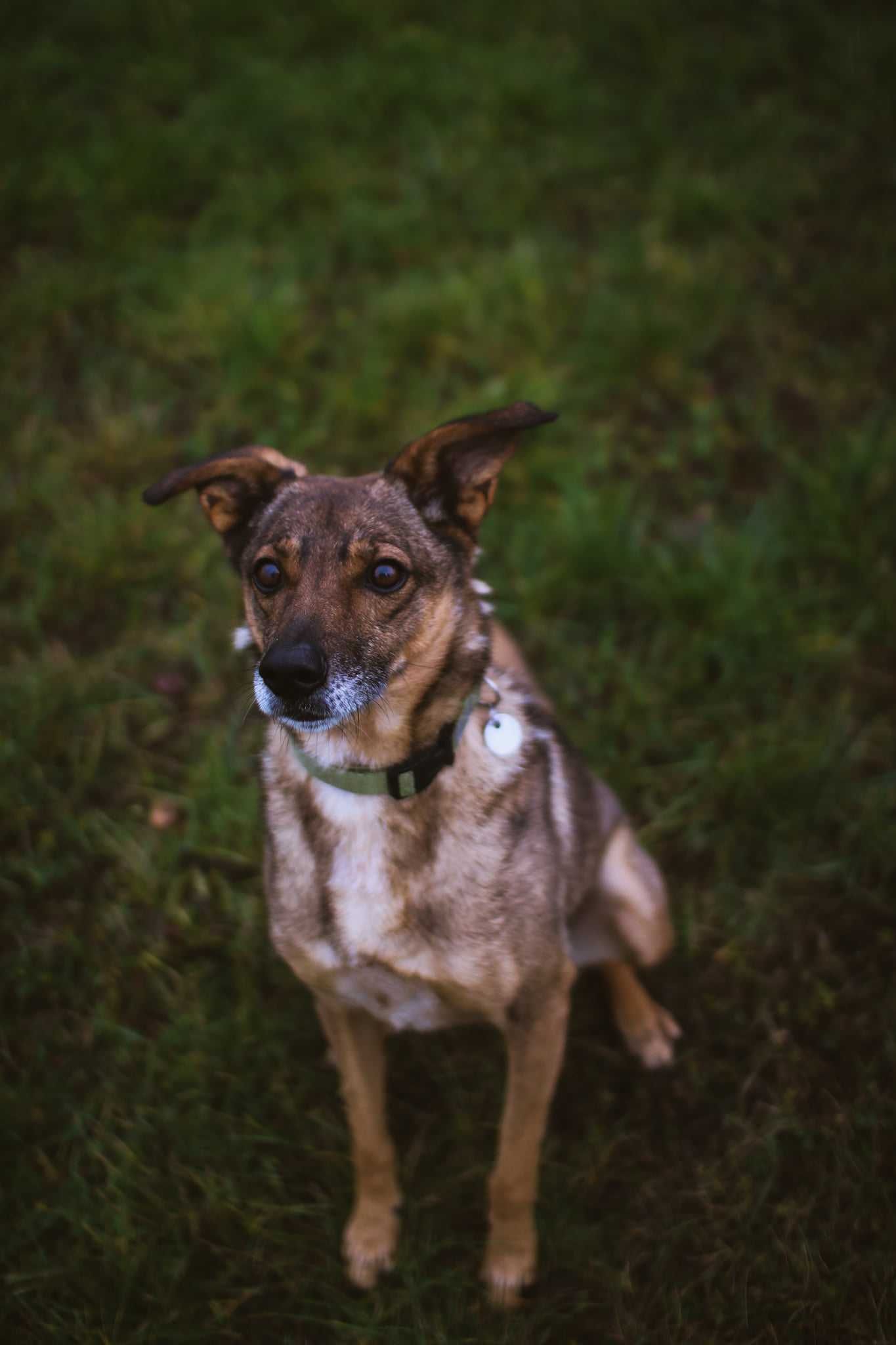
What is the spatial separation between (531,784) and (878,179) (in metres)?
4.49

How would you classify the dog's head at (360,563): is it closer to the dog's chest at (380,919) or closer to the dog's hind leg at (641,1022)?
the dog's chest at (380,919)

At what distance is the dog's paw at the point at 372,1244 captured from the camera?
2738mm

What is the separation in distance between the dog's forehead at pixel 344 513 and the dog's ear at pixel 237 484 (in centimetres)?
8

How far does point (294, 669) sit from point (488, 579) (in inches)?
86.1

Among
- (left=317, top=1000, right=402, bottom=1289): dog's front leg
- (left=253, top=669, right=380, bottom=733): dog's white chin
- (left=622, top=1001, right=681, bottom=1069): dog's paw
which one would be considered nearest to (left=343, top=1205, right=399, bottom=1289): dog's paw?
(left=317, top=1000, right=402, bottom=1289): dog's front leg

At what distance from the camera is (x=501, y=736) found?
2.48 m

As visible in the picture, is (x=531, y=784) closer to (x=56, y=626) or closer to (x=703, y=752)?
(x=703, y=752)

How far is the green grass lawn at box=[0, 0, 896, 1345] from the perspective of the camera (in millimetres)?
2750

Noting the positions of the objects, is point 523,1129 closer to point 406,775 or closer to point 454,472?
point 406,775

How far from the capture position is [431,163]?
17.6ft

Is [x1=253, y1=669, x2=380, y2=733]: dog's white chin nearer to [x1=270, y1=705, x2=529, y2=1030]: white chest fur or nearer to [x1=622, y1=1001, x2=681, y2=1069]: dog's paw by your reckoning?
[x1=270, y1=705, x2=529, y2=1030]: white chest fur

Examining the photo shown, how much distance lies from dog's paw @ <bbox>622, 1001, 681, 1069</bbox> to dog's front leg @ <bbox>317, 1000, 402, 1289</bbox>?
84 cm

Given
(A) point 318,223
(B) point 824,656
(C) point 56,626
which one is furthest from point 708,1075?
(A) point 318,223

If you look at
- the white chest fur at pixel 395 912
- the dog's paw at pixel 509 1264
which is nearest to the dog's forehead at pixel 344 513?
the white chest fur at pixel 395 912
